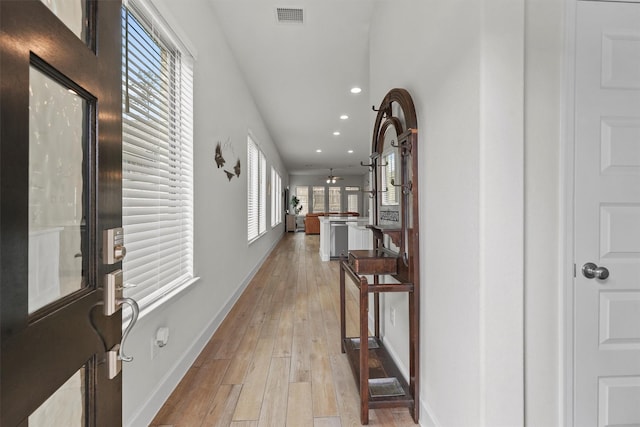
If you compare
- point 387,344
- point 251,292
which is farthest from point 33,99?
point 251,292

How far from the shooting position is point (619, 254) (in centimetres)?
119

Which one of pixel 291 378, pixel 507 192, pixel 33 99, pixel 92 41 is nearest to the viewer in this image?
pixel 33 99

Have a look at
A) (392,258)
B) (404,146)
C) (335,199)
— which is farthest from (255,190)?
(335,199)

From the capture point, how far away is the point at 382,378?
1930 mm

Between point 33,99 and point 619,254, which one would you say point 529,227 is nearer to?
point 619,254

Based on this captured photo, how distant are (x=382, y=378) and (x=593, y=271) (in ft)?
4.24

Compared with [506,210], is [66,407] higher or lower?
lower

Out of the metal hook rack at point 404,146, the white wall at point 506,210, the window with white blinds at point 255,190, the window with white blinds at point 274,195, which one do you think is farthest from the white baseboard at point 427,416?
the window with white blinds at point 274,195

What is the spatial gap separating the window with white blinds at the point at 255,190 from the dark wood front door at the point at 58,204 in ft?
12.6

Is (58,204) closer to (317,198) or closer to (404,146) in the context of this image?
(404,146)

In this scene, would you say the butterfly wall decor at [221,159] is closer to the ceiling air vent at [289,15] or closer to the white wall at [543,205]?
the ceiling air vent at [289,15]

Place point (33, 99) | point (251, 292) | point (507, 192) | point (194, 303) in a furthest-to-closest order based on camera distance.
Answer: point (251, 292) → point (194, 303) → point (507, 192) → point (33, 99)

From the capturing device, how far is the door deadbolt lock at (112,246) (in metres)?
0.81

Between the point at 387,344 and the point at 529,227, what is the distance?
5.05 ft
